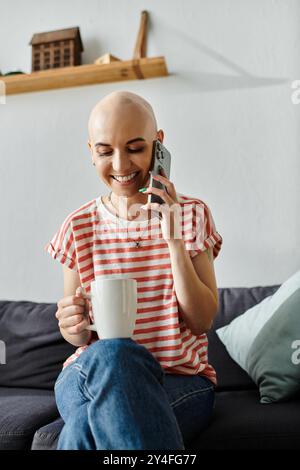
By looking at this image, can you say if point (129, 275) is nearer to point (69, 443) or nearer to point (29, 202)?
point (69, 443)

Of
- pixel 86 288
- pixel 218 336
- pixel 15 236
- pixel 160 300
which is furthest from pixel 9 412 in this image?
pixel 15 236

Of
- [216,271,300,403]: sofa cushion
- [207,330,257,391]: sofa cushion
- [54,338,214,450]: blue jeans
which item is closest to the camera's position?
[54,338,214,450]: blue jeans

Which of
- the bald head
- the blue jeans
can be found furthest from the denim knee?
the bald head

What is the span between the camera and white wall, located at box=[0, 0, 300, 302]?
6.70ft

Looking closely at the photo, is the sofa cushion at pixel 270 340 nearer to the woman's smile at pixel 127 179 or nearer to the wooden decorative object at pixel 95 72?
the woman's smile at pixel 127 179

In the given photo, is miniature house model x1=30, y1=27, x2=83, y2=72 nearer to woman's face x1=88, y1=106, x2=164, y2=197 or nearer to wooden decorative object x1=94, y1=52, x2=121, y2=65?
wooden decorative object x1=94, y1=52, x2=121, y2=65

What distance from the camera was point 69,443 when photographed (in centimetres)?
89

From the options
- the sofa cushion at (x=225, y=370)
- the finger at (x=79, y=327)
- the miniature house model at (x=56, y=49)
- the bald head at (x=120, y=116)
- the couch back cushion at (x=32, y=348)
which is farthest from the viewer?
the miniature house model at (x=56, y=49)

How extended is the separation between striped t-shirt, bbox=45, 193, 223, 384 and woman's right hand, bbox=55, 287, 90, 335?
12cm

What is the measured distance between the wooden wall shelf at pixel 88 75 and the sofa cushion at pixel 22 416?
1165mm

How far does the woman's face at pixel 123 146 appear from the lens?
46.1 inches

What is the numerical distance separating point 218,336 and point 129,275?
58cm

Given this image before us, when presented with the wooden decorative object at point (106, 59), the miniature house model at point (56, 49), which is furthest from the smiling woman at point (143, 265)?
the miniature house model at point (56, 49)

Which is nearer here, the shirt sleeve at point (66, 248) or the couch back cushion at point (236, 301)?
the shirt sleeve at point (66, 248)
